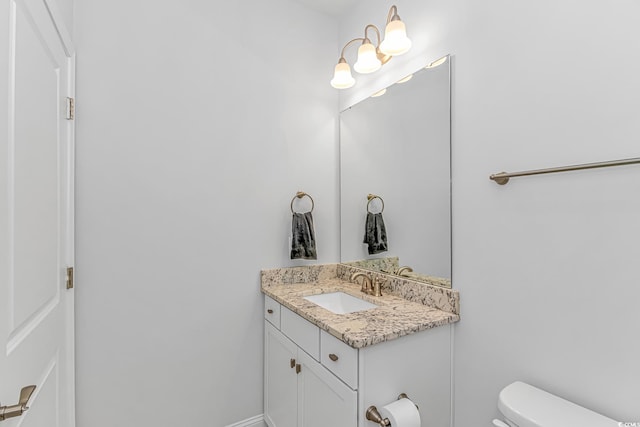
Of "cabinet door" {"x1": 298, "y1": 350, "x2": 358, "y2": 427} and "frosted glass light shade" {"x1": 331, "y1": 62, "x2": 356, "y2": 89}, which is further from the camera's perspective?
"frosted glass light shade" {"x1": 331, "y1": 62, "x2": 356, "y2": 89}

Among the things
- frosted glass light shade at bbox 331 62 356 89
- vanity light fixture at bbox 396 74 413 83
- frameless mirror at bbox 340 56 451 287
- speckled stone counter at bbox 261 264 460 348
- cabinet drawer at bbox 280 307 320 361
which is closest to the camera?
speckled stone counter at bbox 261 264 460 348

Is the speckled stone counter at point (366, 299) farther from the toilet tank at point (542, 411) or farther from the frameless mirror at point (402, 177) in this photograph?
the toilet tank at point (542, 411)

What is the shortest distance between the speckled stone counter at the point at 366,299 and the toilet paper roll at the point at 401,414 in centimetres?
24

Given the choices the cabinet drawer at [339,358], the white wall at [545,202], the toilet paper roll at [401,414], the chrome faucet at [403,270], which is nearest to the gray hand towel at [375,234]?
the chrome faucet at [403,270]

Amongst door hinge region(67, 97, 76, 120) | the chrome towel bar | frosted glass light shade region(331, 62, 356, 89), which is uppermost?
frosted glass light shade region(331, 62, 356, 89)

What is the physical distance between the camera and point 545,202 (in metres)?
1.16

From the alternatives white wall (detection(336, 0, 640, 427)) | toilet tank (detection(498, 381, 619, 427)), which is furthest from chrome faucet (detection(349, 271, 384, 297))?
toilet tank (detection(498, 381, 619, 427))

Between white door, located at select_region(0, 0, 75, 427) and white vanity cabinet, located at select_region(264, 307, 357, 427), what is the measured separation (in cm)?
95

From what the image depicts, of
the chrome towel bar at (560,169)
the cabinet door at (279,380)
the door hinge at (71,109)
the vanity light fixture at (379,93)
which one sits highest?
the vanity light fixture at (379,93)

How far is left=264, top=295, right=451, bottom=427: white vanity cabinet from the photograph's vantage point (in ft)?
3.94

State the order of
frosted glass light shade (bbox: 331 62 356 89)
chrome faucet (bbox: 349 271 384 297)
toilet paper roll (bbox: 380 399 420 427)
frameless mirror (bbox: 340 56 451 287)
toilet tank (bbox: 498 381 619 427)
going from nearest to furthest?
toilet tank (bbox: 498 381 619 427) → toilet paper roll (bbox: 380 399 420 427) → frameless mirror (bbox: 340 56 451 287) → chrome faucet (bbox: 349 271 384 297) → frosted glass light shade (bbox: 331 62 356 89)

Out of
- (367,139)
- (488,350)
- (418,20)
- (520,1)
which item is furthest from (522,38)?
(488,350)

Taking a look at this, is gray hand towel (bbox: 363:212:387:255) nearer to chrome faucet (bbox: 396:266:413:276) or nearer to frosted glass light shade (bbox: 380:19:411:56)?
chrome faucet (bbox: 396:266:413:276)

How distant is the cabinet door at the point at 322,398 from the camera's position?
4.01 feet
